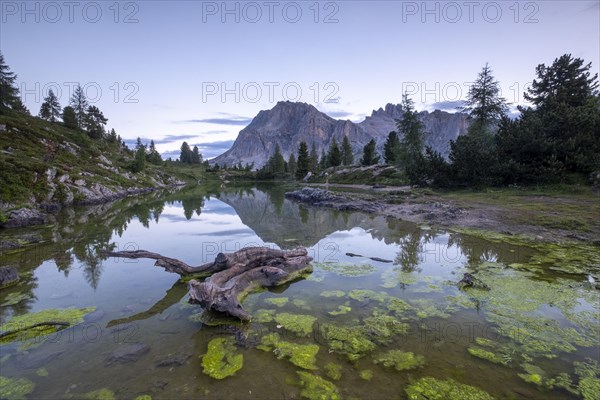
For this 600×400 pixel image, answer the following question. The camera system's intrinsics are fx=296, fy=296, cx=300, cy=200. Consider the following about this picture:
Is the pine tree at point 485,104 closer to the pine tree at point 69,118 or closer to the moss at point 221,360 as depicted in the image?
the moss at point 221,360

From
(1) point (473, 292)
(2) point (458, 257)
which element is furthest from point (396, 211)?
(1) point (473, 292)

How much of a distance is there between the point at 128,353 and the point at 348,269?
10744 mm

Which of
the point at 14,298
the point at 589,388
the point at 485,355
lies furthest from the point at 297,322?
the point at 14,298

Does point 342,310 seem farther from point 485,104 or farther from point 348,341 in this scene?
A: point 485,104

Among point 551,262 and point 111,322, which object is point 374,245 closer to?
point 551,262

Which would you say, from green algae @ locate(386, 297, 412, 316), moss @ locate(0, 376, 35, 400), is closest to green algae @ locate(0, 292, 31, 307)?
moss @ locate(0, 376, 35, 400)

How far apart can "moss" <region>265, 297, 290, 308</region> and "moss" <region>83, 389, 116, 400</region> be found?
604 centimetres

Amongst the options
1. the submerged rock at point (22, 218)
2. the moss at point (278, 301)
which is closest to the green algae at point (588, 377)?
the moss at point (278, 301)

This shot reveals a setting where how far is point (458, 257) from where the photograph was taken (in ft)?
58.0

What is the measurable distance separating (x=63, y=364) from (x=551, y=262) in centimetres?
2132

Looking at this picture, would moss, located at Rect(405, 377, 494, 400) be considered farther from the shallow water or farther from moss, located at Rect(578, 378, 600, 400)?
moss, located at Rect(578, 378, 600, 400)

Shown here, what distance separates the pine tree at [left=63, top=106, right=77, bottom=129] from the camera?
96688mm

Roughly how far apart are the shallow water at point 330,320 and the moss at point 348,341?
10 centimetres

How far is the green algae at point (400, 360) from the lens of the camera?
7824mm
